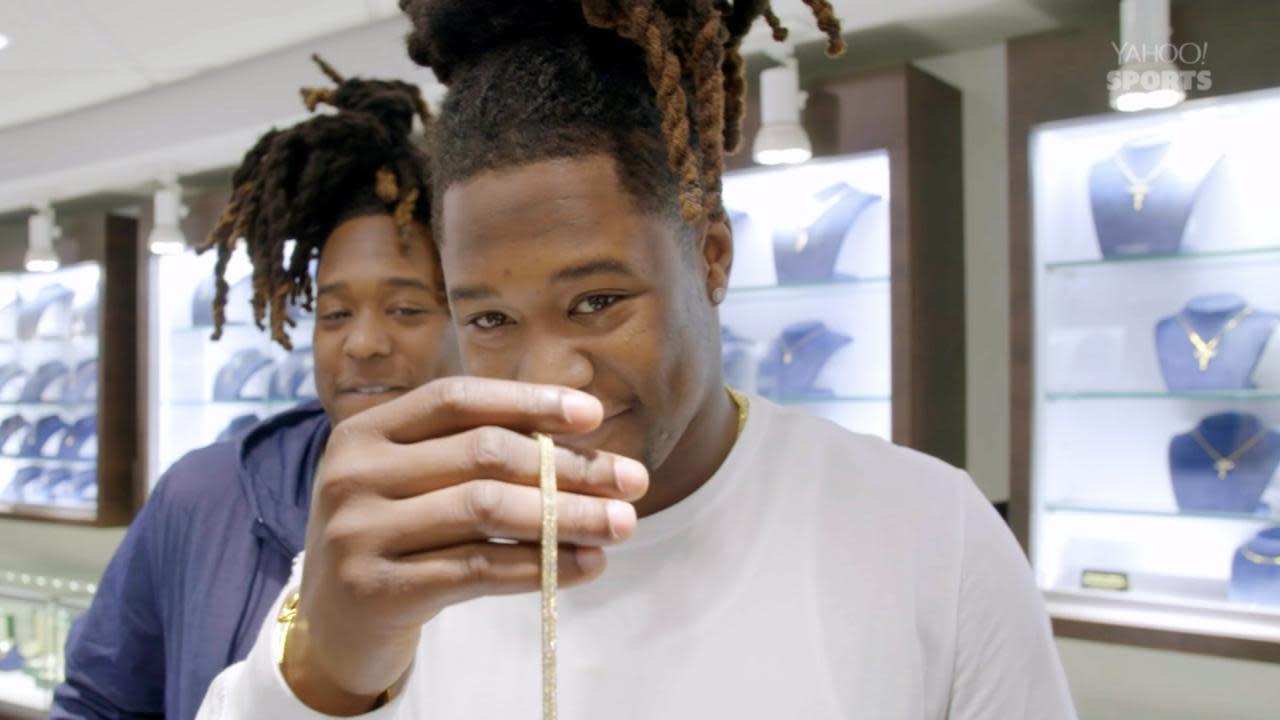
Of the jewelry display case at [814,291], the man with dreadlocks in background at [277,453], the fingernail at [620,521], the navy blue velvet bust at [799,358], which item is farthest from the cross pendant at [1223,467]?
the fingernail at [620,521]

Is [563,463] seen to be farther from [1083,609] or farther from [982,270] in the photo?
[982,270]

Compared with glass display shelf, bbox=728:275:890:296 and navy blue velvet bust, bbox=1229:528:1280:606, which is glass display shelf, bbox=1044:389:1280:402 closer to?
navy blue velvet bust, bbox=1229:528:1280:606

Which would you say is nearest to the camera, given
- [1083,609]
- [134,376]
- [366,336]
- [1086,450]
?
[366,336]

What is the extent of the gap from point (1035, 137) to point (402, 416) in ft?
4.53

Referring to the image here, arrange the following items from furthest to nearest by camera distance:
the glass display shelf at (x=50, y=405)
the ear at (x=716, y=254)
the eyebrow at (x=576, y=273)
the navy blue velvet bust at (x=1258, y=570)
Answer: the glass display shelf at (x=50, y=405), the navy blue velvet bust at (x=1258, y=570), the ear at (x=716, y=254), the eyebrow at (x=576, y=273)

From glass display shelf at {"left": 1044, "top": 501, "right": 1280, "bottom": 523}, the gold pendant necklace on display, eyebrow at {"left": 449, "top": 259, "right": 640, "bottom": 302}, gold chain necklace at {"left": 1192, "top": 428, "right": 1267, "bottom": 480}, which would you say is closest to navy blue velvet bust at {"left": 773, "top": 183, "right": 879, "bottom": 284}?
the gold pendant necklace on display

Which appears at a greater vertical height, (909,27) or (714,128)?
(909,27)

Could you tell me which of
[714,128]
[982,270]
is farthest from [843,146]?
[714,128]

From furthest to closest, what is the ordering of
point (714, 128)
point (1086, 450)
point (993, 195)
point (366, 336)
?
point (993, 195)
point (1086, 450)
point (366, 336)
point (714, 128)

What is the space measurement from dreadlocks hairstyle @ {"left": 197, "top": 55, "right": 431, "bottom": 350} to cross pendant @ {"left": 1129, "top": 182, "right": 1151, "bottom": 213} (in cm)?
111

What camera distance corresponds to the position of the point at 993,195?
1863 mm

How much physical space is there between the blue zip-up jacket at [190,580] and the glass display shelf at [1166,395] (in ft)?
3.87

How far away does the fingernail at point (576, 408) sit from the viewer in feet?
1.55
